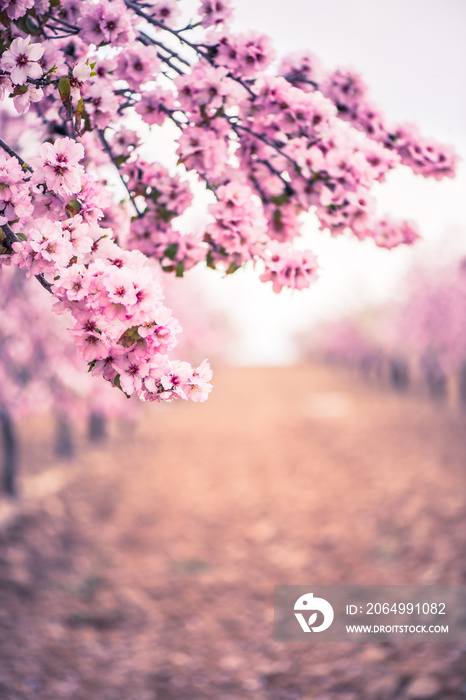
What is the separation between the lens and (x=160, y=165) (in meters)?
3.00

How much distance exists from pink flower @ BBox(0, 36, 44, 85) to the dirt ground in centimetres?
550

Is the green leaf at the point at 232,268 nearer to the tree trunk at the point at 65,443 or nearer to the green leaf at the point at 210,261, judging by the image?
the green leaf at the point at 210,261

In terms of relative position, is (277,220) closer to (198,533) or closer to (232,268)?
(232,268)

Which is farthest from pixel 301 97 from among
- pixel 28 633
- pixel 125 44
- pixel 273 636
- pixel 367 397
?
pixel 367 397

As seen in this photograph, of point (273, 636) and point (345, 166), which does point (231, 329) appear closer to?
point (273, 636)

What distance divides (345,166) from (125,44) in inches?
53.8

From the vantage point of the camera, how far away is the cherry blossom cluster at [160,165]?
1.75 m

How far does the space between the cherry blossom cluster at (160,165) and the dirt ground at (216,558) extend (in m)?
4.78

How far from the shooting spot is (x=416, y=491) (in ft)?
35.3

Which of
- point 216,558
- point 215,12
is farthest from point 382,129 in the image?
point 216,558

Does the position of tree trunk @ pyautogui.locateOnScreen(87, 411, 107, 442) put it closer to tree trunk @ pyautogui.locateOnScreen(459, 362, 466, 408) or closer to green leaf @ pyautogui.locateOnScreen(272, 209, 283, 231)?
green leaf @ pyautogui.locateOnScreen(272, 209, 283, 231)

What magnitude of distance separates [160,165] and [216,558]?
7.08 m

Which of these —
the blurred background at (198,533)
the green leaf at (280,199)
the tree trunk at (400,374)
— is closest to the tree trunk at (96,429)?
the blurred background at (198,533)

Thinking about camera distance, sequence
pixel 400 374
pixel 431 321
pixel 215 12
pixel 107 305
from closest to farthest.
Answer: pixel 107 305, pixel 215 12, pixel 431 321, pixel 400 374
